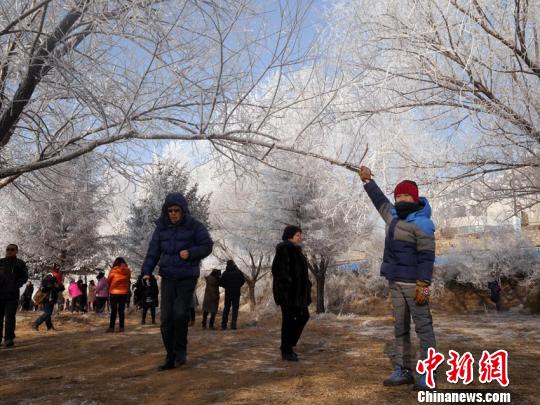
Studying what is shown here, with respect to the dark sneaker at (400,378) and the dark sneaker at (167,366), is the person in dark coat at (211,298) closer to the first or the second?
the dark sneaker at (167,366)

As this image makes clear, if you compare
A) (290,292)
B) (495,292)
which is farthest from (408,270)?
(495,292)

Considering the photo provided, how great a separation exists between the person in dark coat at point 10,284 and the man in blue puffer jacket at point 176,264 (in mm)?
3377

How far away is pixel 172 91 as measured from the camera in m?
4.96

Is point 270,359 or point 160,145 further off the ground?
point 160,145

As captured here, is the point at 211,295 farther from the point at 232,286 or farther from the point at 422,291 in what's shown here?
the point at 422,291

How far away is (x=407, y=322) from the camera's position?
13.0 feet

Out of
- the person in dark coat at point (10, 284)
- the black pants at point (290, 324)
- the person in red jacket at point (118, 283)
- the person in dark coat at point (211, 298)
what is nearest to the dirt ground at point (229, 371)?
the black pants at point (290, 324)

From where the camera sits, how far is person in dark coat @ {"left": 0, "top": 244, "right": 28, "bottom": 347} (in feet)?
23.2

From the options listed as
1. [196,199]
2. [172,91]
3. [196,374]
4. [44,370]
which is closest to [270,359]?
[196,374]

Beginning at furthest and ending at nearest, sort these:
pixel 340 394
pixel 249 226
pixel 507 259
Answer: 1. pixel 249 226
2. pixel 507 259
3. pixel 340 394

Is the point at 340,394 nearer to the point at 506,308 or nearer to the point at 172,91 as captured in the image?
the point at 172,91

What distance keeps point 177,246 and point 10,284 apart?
376 cm

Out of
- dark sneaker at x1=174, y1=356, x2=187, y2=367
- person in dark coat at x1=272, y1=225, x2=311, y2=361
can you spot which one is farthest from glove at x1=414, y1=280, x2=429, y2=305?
dark sneaker at x1=174, y1=356, x2=187, y2=367

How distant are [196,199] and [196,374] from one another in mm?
19877
